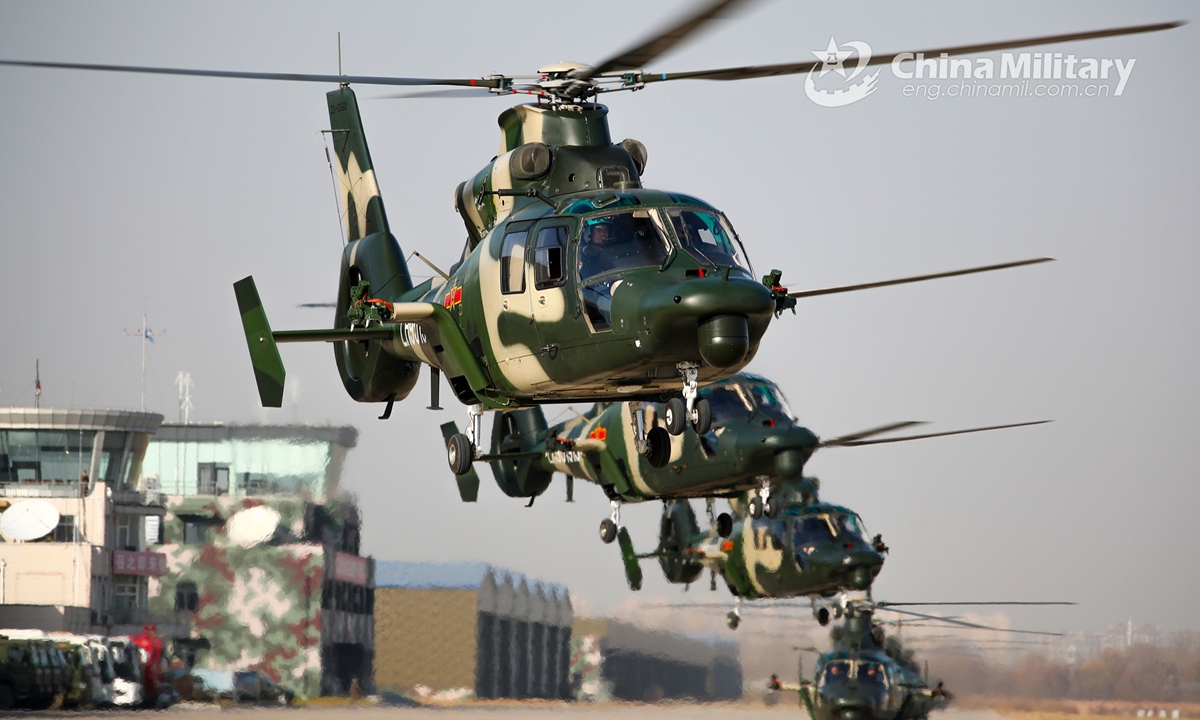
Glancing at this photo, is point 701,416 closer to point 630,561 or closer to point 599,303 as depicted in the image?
point 599,303

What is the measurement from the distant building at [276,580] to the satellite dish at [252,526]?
0.11 feet

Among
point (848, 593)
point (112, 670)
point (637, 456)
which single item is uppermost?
point (637, 456)

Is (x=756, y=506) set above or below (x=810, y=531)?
above

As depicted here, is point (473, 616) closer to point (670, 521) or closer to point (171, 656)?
point (171, 656)

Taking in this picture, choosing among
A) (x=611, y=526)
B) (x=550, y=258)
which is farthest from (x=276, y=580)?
(x=550, y=258)

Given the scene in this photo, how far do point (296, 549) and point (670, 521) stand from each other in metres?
16.0

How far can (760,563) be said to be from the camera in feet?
122

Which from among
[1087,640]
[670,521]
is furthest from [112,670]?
[1087,640]

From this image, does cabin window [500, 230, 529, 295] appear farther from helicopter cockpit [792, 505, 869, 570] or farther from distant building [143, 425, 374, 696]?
distant building [143, 425, 374, 696]

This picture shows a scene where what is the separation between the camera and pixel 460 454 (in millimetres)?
19891

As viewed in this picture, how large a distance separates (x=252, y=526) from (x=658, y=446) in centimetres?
3410

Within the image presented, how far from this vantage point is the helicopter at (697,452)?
99.1 ft

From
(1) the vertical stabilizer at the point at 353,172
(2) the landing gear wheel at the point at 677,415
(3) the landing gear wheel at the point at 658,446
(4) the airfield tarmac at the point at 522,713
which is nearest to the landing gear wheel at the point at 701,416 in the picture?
(2) the landing gear wheel at the point at 677,415

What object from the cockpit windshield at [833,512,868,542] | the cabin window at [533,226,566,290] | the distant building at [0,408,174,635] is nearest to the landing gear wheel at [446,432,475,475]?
the cabin window at [533,226,566,290]
